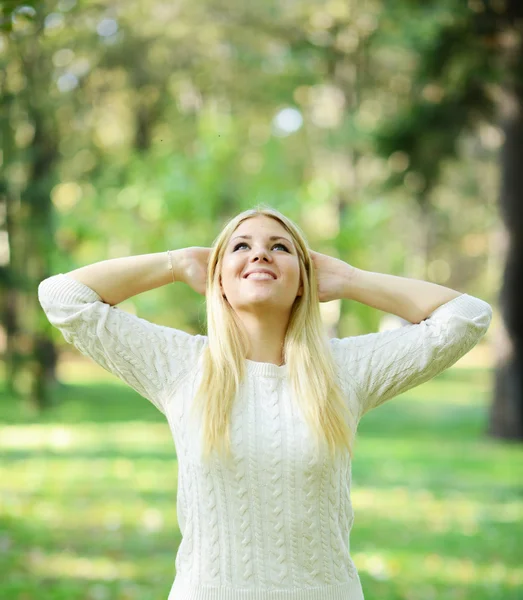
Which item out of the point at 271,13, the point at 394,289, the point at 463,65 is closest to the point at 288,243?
the point at 394,289

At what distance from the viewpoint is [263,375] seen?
2.69 m

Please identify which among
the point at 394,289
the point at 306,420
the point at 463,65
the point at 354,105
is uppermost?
the point at 354,105

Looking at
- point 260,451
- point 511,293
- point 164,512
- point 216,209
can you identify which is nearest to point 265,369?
point 260,451

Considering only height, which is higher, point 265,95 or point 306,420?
point 265,95

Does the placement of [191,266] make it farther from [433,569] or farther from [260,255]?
[433,569]

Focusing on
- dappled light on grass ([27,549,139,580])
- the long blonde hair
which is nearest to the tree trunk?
dappled light on grass ([27,549,139,580])

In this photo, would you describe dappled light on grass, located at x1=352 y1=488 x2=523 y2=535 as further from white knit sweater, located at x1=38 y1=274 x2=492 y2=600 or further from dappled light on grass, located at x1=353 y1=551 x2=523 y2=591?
white knit sweater, located at x1=38 y1=274 x2=492 y2=600

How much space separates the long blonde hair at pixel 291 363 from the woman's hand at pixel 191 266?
0.06 metres

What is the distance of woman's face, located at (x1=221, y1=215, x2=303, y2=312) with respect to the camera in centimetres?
268

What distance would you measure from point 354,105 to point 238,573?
22.2m

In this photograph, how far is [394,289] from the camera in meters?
2.89

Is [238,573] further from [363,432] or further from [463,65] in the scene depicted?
[363,432]

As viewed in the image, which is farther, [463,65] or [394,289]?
[463,65]

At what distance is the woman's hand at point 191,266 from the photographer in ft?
9.43
